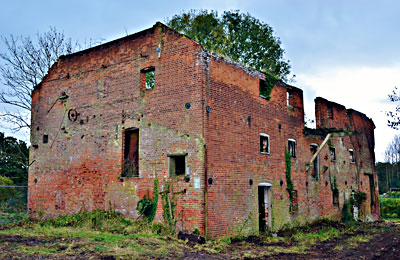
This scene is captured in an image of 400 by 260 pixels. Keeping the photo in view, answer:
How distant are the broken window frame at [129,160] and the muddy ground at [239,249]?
12.0 ft

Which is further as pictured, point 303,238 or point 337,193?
point 337,193

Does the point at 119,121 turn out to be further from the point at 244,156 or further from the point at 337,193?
the point at 337,193

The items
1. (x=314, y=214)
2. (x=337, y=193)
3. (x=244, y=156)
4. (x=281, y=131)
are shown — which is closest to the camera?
(x=244, y=156)

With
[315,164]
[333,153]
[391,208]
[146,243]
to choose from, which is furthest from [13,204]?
[391,208]

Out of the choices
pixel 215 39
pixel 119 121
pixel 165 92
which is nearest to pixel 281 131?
pixel 165 92

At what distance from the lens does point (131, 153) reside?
1538 cm

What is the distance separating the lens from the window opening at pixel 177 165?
14.1 meters

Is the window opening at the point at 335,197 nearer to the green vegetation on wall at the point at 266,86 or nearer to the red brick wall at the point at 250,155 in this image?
the red brick wall at the point at 250,155

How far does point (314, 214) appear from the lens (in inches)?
776

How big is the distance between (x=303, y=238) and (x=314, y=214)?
4545 mm

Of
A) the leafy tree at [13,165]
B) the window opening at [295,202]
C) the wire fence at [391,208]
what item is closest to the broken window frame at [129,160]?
the window opening at [295,202]

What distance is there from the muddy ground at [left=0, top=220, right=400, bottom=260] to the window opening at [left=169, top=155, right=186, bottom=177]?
8.61 ft

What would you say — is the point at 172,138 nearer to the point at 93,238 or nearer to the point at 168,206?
the point at 168,206

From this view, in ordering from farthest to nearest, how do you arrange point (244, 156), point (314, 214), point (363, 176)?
point (363, 176) < point (314, 214) < point (244, 156)
